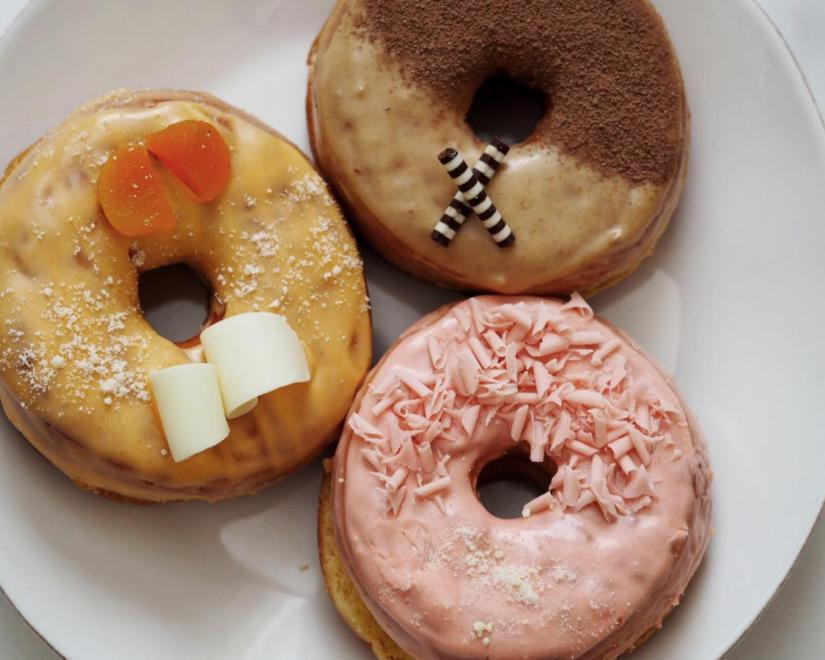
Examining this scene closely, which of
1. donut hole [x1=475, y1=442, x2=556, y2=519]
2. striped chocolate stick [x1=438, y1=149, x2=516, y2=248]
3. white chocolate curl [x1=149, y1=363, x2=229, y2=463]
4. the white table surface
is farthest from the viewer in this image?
the white table surface

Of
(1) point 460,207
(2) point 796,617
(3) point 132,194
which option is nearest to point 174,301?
(3) point 132,194

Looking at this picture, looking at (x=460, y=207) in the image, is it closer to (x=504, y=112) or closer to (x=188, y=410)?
(x=504, y=112)

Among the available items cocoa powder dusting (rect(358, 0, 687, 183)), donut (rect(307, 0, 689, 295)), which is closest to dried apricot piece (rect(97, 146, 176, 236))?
donut (rect(307, 0, 689, 295))

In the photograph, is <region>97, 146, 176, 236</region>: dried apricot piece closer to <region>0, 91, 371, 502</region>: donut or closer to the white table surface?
<region>0, 91, 371, 502</region>: donut

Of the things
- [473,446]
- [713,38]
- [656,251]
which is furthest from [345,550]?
[713,38]

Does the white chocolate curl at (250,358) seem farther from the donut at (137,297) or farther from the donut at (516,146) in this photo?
the donut at (516,146)

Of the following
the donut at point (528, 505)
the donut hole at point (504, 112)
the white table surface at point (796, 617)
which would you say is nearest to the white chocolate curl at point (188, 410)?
the donut at point (528, 505)
